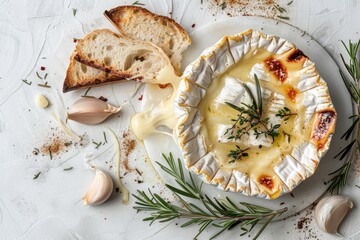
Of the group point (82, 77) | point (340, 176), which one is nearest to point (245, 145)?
point (340, 176)

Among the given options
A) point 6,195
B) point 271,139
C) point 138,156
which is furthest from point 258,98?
point 6,195

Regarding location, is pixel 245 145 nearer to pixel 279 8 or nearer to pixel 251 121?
pixel 251 121

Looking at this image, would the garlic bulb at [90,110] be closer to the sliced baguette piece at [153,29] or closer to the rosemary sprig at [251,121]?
the sliced baguette piece at [153,29]

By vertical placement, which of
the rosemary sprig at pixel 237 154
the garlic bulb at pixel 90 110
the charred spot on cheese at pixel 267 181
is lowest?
the charred spot on cheese at pixel 267 181

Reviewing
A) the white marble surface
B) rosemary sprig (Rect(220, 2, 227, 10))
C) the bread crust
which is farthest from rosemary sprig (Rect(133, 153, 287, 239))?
rosemary sprig (Rect(220, 2, 227, 10))

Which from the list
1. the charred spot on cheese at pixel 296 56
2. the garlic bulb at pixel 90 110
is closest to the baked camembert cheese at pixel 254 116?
the charred spot on cheese at pixel 296 56
